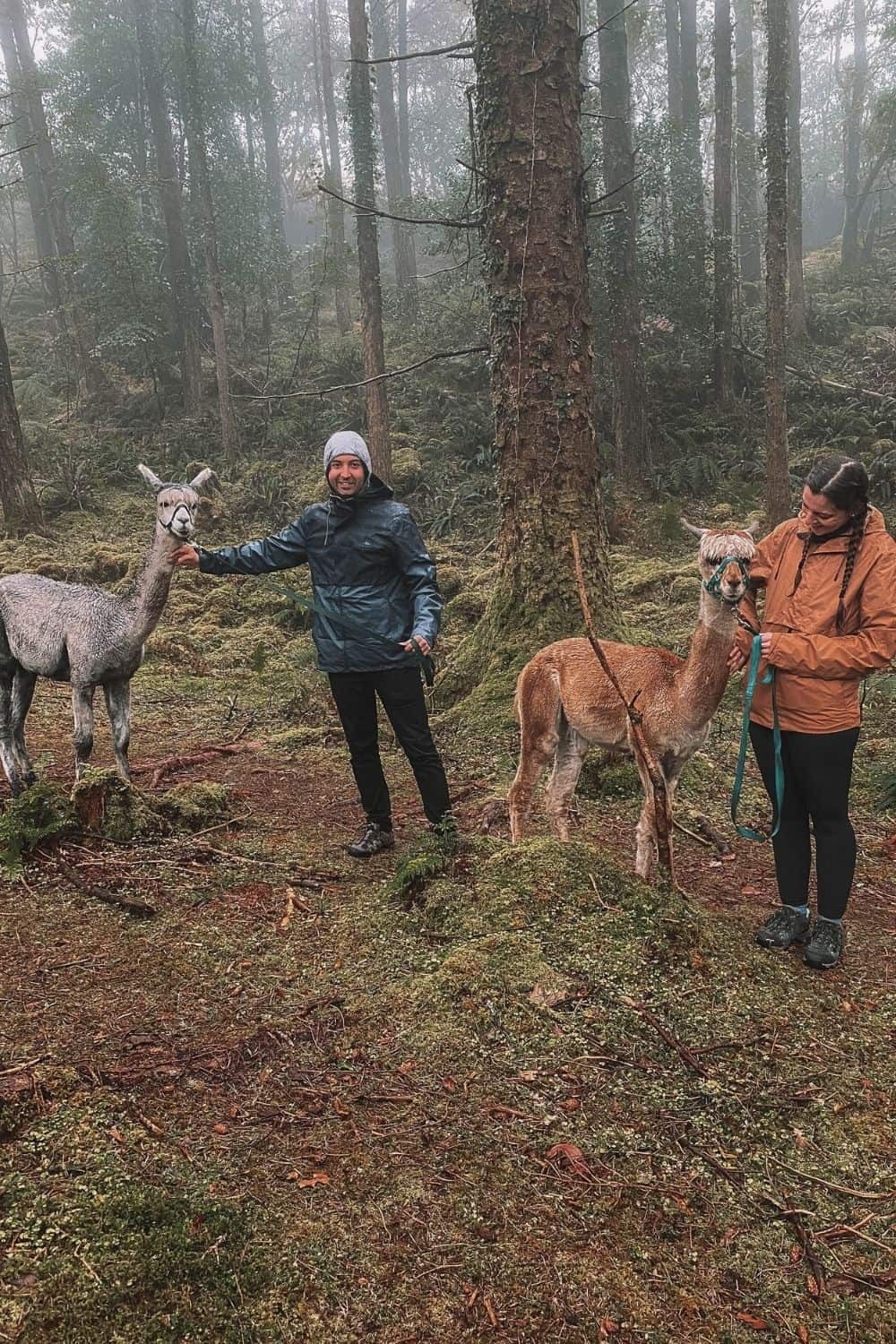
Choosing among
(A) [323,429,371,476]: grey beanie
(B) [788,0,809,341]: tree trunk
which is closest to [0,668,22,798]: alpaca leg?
(A) [323,429,371,476]: grey beanie

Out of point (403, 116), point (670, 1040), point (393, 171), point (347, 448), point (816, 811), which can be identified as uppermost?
point (403, 116)

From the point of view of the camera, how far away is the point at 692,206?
20.9 metres

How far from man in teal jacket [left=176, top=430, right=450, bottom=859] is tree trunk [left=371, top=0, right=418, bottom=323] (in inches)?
853

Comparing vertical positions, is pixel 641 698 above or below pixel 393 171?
below

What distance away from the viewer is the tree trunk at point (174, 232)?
22.5 meters

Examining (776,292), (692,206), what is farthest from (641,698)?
(692,206)

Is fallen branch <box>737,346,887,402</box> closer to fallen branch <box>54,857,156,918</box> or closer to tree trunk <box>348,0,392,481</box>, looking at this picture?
tree trunk <box>348,0,392,481</box>

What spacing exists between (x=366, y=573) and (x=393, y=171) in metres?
33.6

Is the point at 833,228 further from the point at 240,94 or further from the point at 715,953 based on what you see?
the point at 715,953

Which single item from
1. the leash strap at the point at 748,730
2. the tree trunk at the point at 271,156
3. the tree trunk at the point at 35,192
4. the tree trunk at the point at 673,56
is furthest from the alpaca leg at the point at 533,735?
the tree trunk at the point at 673,56

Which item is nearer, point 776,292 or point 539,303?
point 539,303

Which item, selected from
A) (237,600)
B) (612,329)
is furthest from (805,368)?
(237,600)

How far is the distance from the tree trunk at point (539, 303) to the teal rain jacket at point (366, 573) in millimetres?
2523

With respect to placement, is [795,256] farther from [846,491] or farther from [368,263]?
[846,491]
